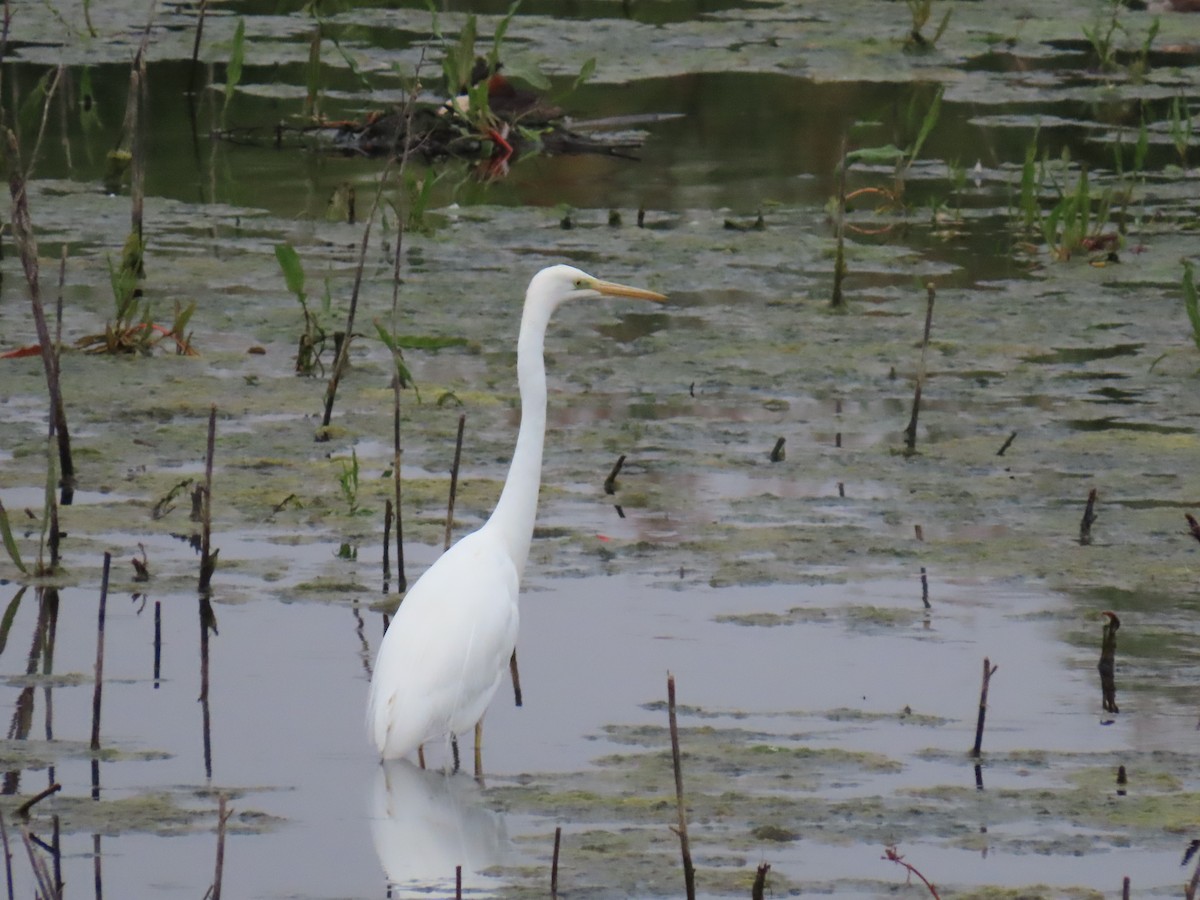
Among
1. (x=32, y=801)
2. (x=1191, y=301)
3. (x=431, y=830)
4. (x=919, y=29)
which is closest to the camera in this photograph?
(x=32, y=801)

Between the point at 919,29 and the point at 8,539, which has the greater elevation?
the point at 919,29

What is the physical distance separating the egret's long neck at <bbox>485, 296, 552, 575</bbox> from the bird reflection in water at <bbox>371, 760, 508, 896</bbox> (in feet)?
2.14

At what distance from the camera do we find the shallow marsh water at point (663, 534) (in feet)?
12.5

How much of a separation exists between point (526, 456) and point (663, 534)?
924 millimetres

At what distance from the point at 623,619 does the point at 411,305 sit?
3191 mm

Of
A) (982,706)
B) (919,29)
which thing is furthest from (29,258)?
(919,29)

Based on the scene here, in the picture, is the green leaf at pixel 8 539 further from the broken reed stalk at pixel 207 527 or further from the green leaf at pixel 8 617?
the broken reed stalk at pixel 207 527

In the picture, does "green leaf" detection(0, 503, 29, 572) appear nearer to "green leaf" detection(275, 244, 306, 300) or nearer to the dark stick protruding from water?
the dark stick protruding from water

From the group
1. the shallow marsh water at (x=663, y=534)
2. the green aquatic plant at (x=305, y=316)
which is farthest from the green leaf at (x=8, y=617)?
the green aquatic plant at (x=305, y=316)

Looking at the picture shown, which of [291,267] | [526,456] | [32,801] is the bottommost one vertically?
[32,801]

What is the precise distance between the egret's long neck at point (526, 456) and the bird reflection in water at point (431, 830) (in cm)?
65

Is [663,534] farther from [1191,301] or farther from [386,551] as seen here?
[1191,301]

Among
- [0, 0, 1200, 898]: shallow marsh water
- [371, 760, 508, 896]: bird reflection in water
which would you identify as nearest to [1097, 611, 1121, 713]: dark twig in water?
[0, 0, 1200, 898]: shallow marsh water

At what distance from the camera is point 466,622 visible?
4.31 metres
